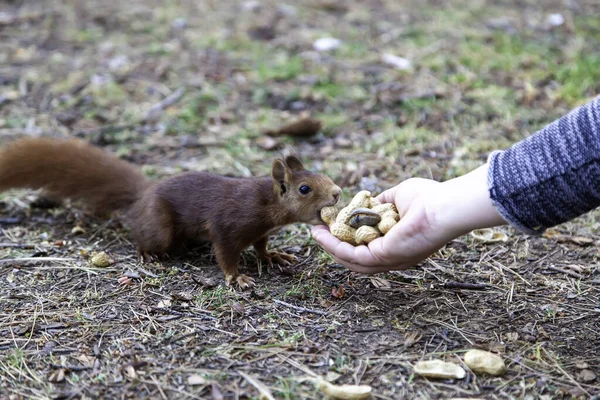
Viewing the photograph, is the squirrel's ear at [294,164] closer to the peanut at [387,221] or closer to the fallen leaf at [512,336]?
the peanut at [387,221]

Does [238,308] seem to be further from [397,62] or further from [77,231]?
[397,62]

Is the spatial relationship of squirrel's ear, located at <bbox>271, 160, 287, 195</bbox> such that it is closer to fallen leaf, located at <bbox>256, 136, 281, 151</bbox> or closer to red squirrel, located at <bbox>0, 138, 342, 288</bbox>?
red squirrel, located at <bbox>0, 138, 342, 288</bbox>

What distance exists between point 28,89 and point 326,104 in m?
2.29

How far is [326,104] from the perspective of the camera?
5.19 metres

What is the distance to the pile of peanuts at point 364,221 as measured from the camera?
2.66m

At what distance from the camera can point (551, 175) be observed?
2137mm

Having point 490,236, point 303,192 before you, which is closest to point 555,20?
point 490,236

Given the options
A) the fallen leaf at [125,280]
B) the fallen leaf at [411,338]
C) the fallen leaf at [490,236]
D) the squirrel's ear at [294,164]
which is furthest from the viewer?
the fallen leaf at [490,236]

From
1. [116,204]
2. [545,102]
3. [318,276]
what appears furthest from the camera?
[545,102]

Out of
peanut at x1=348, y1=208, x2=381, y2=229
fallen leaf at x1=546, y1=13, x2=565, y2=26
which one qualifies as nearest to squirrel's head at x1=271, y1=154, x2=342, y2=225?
peanut at x1=348, y1=208, x2=381, y2=229

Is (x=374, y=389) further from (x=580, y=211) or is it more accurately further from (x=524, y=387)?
(x=580, y=211)

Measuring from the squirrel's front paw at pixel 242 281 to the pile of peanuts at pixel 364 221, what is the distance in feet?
1.42

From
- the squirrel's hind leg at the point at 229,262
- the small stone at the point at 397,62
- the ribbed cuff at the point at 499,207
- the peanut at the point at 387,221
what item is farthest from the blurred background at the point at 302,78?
the ribbed cuff at the point at 499,207

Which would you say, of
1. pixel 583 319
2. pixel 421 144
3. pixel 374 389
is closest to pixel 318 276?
pixel 374 389
